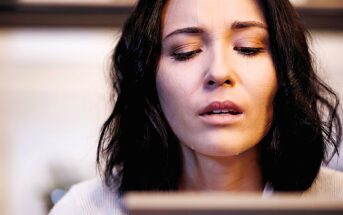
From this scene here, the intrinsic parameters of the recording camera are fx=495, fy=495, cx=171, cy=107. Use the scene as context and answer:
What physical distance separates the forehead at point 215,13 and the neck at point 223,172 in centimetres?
24

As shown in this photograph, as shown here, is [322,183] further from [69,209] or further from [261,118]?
[69,209]

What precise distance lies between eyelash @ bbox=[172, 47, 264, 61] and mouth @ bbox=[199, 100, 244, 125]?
11 centimetres

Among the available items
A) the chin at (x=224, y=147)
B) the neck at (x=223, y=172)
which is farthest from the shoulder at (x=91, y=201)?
the chin at (x=224, y=147)

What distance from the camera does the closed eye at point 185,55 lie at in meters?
0.87

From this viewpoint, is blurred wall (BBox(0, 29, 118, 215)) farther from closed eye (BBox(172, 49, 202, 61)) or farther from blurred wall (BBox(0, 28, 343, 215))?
closed eye (BBox(172, 49, 202, 61))

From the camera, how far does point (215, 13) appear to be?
2.84 ft

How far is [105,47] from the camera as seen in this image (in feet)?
4.96

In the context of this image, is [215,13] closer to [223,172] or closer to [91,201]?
[223,172]

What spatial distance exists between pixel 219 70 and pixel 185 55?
10cm

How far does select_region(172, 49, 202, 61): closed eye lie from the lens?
0.87 meters

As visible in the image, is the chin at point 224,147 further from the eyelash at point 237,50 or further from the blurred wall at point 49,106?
the blurred wall at point 49,106

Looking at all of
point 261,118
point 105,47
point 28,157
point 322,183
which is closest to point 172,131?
point 261,118

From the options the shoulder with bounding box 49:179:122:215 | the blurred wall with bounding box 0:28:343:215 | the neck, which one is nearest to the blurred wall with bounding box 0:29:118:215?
the blurred wall with bounding box 0:28:343:215

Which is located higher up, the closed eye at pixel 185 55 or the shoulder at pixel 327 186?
the closed eye at pixel 185 55
